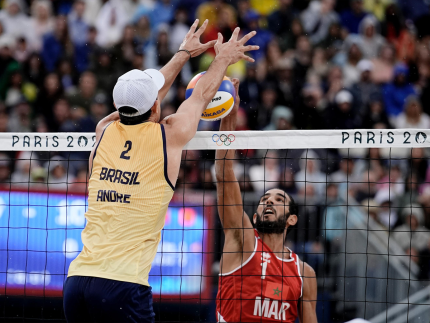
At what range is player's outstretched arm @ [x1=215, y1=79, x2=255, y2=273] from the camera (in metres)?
4.74

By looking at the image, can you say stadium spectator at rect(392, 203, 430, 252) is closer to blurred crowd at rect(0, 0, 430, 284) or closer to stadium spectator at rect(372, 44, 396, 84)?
blurred crowd at rect(0, 0, 430, 284)

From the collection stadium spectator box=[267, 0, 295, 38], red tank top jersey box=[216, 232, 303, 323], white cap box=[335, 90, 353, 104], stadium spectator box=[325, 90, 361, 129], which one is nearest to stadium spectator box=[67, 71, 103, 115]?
stadium spectator box=[267, 0, 295, 38]

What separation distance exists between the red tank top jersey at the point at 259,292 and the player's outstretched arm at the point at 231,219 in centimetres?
7

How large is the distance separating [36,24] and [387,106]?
6.95 metres

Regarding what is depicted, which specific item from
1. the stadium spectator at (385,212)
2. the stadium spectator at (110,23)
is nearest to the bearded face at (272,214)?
the stadium spectator at (385,212)


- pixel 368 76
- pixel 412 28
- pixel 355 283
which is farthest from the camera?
pixel 412 28

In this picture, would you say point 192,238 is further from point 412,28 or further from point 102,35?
point 412,28

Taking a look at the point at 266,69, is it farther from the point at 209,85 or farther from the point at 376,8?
the point at 209,85

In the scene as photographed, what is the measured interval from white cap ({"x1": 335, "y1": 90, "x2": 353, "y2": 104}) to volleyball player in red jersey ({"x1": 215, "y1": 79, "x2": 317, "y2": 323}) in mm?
6100

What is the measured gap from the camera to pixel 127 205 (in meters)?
3.54

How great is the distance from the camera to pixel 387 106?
36.8 ft

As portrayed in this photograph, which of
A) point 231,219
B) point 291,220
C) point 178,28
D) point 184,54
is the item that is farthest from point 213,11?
point 231,219

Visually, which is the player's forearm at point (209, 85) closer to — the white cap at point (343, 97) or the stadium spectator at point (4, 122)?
the stadium spectator at point (4, 122)

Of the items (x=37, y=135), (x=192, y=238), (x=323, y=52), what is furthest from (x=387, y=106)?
(x=37, y=135)
